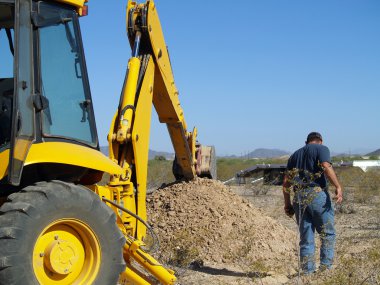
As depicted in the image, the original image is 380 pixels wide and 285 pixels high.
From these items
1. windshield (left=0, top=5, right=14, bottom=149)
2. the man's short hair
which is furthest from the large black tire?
the man's short hair

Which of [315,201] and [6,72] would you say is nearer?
[6,72]

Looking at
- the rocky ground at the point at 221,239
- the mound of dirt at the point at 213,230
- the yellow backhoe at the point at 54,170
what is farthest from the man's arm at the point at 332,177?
the yellow backhoe at the point at 54,170

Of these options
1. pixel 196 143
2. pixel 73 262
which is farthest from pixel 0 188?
pixel 196 143

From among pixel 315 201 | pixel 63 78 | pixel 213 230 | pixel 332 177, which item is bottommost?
pixel 213 230

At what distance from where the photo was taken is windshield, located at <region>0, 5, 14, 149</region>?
4.39 meters

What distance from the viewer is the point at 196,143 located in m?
10.3

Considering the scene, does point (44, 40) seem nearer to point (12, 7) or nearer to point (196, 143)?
point (12, 7)

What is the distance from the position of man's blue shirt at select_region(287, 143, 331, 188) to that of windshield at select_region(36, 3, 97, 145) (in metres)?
3.12

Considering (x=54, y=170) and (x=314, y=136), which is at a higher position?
(x=314, y=136)

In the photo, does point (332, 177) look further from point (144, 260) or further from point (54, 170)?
point (54, 170)

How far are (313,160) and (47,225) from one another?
4.05 metres

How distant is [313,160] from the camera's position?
23.9ft

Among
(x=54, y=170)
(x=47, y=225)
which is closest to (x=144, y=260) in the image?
(x=54, y=170)

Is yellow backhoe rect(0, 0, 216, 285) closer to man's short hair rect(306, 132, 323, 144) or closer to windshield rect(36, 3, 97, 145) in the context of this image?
windshield rect(36, 3, 97, 145)
